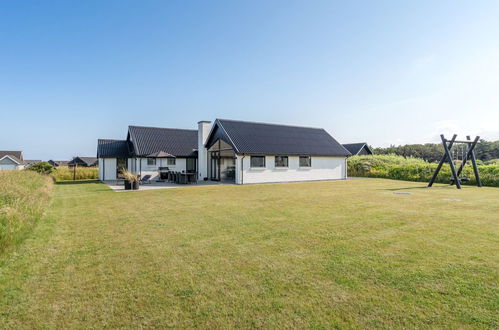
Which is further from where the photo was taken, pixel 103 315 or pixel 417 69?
pixel 417 69

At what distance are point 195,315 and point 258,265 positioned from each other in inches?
57.5

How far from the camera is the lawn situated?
2697 mm

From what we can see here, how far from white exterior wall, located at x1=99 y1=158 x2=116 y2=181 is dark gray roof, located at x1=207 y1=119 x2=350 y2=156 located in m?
8.87

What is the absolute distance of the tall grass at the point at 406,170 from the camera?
693 inches

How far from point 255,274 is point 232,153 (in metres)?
17.3

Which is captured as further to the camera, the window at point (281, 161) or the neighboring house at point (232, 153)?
the window at point (281, 161)

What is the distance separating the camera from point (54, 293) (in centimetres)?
321

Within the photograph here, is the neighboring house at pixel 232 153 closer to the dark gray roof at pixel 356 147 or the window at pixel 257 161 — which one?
the window at pixel 257 161

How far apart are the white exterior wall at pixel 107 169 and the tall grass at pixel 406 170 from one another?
2265 centimetres

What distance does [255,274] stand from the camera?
370cm

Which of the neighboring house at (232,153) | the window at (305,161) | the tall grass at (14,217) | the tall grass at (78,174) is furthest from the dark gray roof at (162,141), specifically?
the tall grass at (14,217)

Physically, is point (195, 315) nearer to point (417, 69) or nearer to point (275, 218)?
point (275, 218)

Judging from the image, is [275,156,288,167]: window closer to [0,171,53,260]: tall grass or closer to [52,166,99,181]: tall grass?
[0,171,53,260]: tall grass

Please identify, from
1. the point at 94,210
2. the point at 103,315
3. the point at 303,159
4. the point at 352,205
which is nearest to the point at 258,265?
the point at 103,315
